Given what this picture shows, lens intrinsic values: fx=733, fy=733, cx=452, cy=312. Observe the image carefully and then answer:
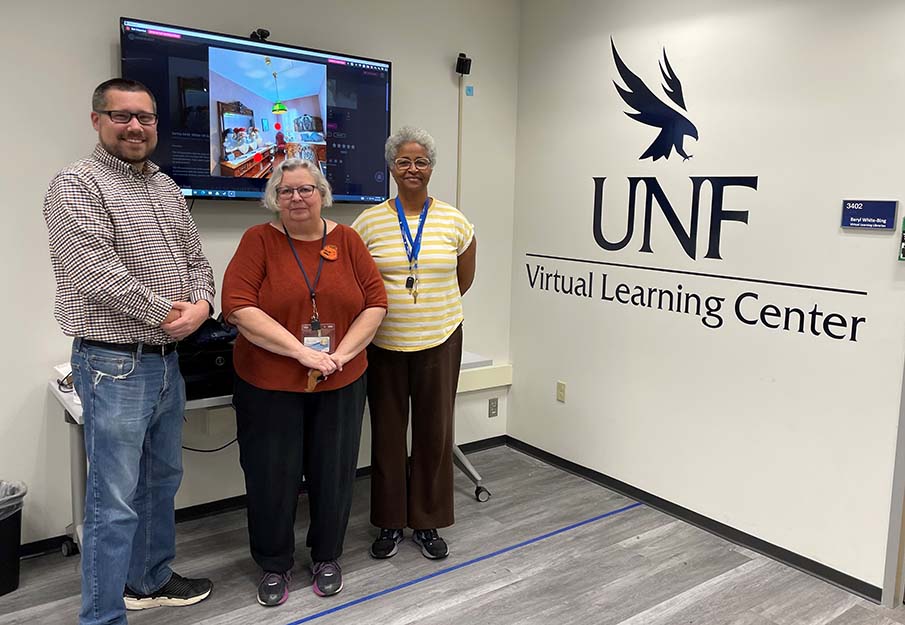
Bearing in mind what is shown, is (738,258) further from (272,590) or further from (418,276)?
(272,590)

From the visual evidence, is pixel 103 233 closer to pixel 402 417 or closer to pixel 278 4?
pixel 402 417

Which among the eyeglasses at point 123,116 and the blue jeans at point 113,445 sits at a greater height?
the eyeglasses at point 123,116

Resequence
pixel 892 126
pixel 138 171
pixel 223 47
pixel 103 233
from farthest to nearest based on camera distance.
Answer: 1. pixel 223 47
2. pixel 892 126
3. pixel 138 171
4. pixel 103 233

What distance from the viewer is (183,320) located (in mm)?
2201

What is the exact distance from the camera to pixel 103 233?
82.0 inches

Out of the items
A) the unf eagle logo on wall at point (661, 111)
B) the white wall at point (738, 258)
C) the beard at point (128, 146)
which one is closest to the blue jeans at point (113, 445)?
the beard at point (128, 146)

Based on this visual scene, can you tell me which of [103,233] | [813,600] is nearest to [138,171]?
[103,233]

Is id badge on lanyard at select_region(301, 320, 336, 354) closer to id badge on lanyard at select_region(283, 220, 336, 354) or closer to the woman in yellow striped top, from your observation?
id badge on lanyard at select_region(283, 220, 336, 354)

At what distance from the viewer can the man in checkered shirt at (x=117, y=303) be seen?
6.80 feet

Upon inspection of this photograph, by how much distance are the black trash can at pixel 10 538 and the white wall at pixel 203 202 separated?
0.81 feet

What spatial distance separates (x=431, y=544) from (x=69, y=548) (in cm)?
144

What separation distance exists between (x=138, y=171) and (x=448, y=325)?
1.22m

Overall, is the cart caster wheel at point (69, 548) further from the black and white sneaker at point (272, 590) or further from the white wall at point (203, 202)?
the black and white sneaker at point (272, 590)

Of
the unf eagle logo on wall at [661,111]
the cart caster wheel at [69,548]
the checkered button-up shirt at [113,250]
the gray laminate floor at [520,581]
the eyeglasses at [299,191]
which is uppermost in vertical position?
the unf eagle logo on wall at [661,111]
